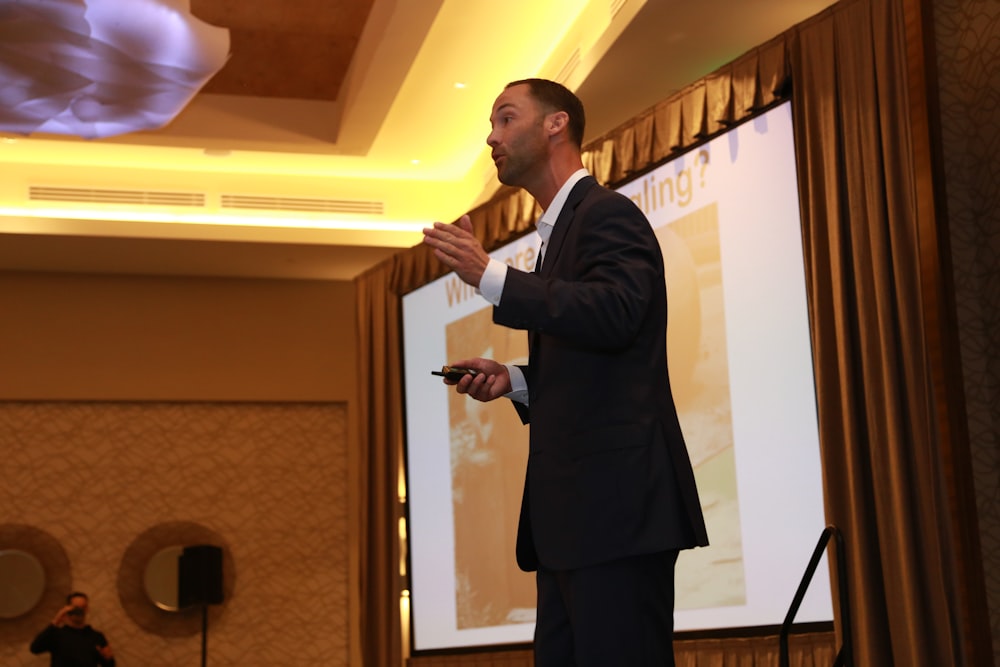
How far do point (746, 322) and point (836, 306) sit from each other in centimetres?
59

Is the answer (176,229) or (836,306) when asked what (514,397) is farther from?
(176,229)

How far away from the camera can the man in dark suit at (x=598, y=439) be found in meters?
1.88

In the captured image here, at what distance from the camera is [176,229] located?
26.7ft

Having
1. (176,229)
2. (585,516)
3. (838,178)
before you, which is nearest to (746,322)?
(838,178)

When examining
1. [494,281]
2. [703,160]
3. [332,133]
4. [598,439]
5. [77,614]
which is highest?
[332,133]

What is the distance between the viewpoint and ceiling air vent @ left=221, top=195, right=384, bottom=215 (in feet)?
27.9

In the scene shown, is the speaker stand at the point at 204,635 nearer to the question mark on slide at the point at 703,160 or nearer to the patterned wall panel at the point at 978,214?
the question mark on slide at the point at 703,160

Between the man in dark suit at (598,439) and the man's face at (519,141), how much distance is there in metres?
0.16

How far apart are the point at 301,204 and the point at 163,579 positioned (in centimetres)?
295

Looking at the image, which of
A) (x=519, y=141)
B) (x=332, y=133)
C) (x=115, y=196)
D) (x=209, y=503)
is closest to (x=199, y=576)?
(x=209, y=503)

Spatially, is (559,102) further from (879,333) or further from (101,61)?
(101,61)

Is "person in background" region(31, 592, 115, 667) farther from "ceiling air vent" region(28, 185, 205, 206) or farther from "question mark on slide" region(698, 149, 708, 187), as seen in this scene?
"question mark on slide" region(698, 149, 708, 187)

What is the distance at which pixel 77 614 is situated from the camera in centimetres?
774

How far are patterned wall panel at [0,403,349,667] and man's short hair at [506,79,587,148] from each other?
7.20 m
